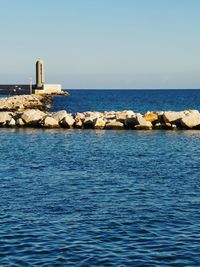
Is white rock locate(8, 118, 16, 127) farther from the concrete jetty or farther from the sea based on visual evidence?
the sea

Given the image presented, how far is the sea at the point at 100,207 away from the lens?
17.4 metres

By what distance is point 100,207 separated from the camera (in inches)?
906

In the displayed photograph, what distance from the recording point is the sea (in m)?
17.4

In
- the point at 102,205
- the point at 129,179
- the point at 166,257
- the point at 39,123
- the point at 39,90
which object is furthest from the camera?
the point at 39,90

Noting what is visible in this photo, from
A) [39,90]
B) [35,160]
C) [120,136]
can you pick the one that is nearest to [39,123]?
[120,136]

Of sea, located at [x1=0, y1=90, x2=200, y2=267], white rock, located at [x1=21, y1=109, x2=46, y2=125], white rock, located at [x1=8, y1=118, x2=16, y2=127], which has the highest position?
white rock, located at [x1=21, y1=109, x2=46, y2=125]

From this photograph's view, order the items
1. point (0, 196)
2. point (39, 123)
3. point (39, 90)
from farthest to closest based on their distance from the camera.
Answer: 1. point (39, 90)
2. point (39, 123)
3. point (0, 196)

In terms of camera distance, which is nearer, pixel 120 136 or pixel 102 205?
pixel 102 205

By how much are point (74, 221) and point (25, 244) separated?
3.02 metres

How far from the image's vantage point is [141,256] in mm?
17156

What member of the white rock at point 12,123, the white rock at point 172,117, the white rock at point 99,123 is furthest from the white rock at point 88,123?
the white rock at point 12,123

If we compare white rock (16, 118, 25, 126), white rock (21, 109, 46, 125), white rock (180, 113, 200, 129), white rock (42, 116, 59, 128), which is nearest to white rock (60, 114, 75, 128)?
white rock (42, 116, 59, 128)

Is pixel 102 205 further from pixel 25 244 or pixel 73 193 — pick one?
pixel 25 244

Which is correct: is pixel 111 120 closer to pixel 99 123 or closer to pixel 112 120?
pixel 112 120
